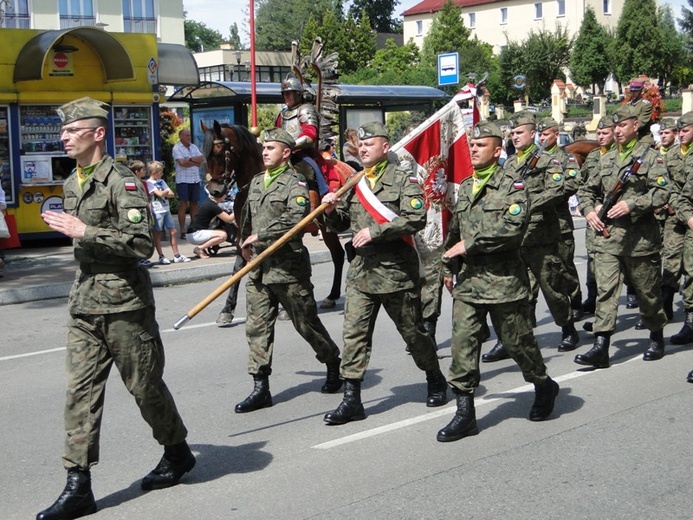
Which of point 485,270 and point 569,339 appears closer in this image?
point 485,270

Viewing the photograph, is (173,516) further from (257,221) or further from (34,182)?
(34,182)

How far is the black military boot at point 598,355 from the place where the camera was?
25.8 ft

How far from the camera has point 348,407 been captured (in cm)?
648

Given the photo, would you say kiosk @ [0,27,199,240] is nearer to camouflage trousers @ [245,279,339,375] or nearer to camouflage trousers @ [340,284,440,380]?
camouflage trousers @ [245,279,339,375]

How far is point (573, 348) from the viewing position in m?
8.67

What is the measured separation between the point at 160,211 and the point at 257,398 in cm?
778

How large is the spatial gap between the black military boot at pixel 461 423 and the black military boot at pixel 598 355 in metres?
2.02

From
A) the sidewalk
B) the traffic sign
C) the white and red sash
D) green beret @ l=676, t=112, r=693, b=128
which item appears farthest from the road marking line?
the traffic sign

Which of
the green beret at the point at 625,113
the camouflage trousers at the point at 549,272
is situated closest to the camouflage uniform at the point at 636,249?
the green beret at the point at 625,113

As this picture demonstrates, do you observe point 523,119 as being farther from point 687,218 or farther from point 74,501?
point 74,501

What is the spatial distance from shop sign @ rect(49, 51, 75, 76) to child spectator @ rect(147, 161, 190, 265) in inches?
105

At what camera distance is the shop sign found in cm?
1616

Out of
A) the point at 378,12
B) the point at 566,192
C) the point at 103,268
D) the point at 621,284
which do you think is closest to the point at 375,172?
the point at 103,268

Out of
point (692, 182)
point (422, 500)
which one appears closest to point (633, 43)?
point (692, 182)
